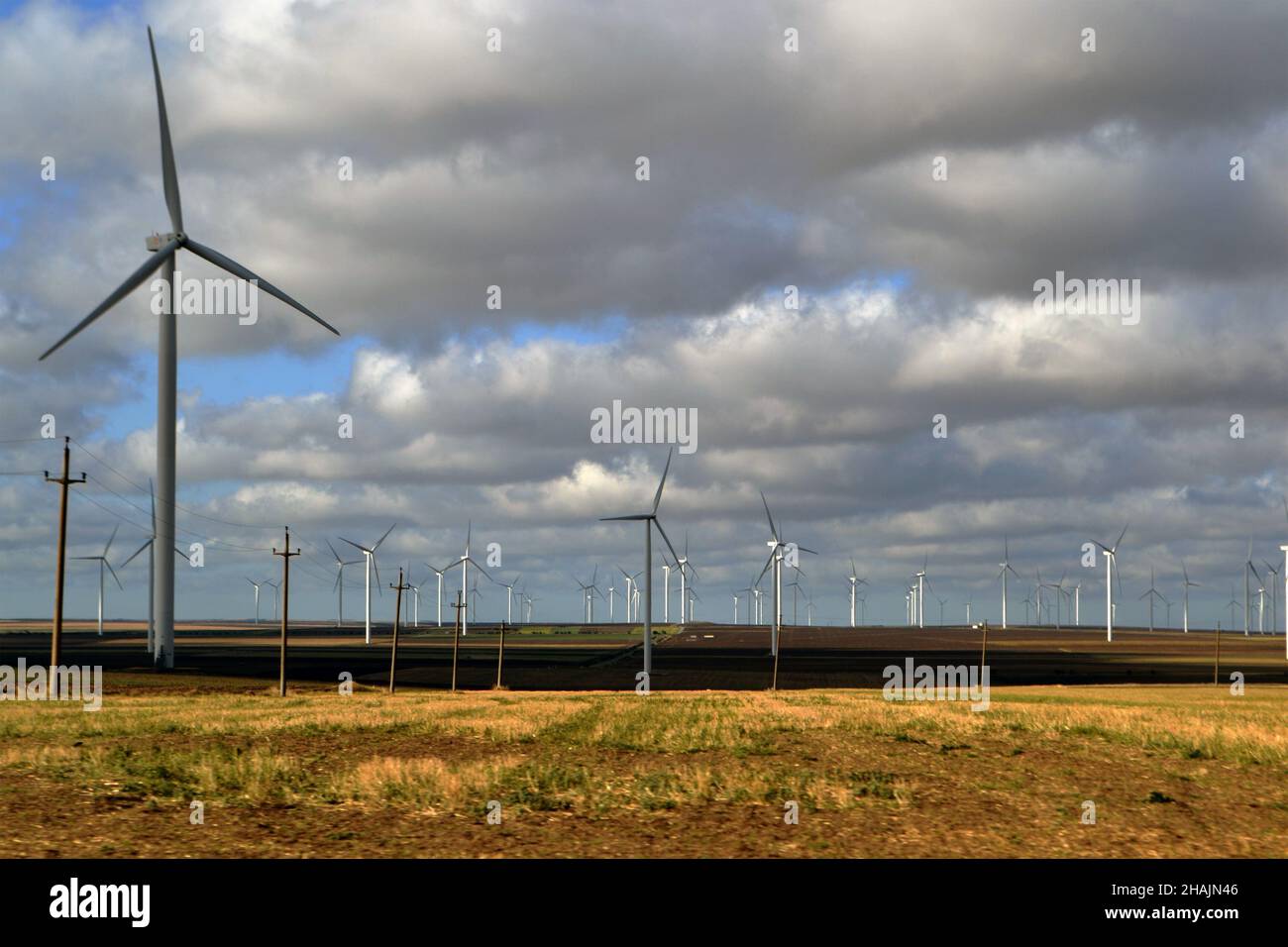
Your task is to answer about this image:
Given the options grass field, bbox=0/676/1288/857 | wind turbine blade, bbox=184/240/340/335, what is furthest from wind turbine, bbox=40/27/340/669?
grass field, bbox=0/676/1288/857

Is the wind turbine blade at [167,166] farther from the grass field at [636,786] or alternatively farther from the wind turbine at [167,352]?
the grass field at [636,786]

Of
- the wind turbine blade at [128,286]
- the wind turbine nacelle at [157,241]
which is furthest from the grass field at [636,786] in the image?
the wind turbine nacelle at [157,241]

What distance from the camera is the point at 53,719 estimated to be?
170 feet

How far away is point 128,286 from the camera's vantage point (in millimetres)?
101500

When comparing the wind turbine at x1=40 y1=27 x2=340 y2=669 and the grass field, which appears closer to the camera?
the grass field

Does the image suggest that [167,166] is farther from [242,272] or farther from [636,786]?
[636,786]

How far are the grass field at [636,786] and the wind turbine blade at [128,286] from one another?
137 ft

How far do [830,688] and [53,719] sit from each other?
71448 millimetres

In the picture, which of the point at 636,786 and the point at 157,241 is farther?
the point at 157,241

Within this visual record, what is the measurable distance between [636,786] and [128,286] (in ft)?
280

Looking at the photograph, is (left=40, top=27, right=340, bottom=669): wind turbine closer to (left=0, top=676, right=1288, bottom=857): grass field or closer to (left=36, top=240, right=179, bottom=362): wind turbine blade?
(left=36, top=240, right=179, bottom=362): wind turbine blade

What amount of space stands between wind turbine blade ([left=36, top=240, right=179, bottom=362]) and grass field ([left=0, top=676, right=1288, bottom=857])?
1650 inches

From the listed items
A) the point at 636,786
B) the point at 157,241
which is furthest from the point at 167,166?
the point at 636,786

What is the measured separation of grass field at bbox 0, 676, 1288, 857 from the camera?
2355 cm
